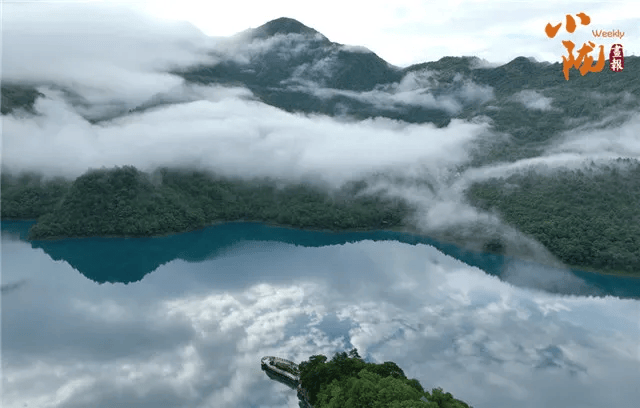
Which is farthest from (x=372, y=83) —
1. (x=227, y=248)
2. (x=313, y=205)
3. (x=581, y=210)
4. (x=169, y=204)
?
A: (x=227, y=248)

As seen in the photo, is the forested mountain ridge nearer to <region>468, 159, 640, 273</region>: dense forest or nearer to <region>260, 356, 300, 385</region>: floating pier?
<region>468, 159, 640, 273</region>: dense forest

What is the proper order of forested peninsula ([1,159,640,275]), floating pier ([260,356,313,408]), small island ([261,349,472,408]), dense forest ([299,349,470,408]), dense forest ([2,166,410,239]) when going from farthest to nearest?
dense forest ([2,166,410,239]), forested peninsula ([1,159,640,275]), floating pier ([260,356,313,408]), small island ([261,349,472,408]), dense forest ([299,349,470,408])

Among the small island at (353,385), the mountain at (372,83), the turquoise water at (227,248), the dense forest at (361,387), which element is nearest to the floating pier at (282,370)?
the small island at (353,385)

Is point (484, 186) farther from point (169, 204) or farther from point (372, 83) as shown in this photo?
point (372, 83)

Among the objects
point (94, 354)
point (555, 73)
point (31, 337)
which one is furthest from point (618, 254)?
point (555, 73)

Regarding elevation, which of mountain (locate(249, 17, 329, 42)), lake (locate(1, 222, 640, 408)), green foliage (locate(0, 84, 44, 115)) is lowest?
lake (locate(1, 222, 640, 408))

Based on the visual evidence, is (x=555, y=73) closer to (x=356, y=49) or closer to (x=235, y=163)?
(x=356, y=49)

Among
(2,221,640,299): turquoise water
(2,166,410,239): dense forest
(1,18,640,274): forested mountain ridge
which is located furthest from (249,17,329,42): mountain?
(2,221,640,299): turquoise water
